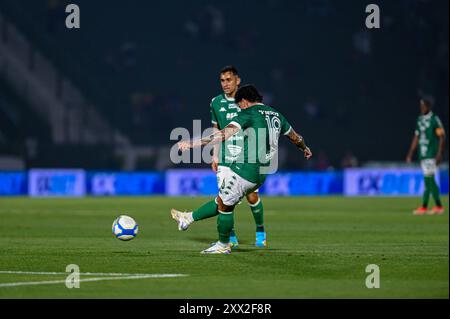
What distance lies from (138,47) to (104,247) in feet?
119

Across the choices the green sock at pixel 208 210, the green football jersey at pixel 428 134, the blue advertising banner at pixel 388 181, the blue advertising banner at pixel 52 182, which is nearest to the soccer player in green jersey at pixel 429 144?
the green football jersey at pixel 428 134

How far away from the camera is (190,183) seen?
3631cm

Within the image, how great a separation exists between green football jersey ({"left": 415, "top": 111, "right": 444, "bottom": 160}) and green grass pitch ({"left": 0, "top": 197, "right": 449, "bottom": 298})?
163cm

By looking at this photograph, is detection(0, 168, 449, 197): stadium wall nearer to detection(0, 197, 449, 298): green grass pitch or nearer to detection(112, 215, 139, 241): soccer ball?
detection(0, 197, 449, 298): green grass pitch

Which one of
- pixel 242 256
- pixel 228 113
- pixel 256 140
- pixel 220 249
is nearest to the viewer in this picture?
pixel 242 256

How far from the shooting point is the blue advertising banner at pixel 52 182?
3619 cm

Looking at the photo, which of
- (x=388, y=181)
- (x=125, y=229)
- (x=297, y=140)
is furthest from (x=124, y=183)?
(x=297, y=140)

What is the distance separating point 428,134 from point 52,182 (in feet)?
56.5

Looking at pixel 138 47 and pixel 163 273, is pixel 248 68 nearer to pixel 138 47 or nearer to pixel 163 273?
pixel 138 47

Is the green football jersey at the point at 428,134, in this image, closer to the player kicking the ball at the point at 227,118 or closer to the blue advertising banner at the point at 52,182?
the player kicking the ball at the point at 227,118

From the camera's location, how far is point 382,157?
43594 millimetres

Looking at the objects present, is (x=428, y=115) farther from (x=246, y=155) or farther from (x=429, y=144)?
(x=246, y=155)

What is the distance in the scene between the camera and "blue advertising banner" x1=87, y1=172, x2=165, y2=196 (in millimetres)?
37344
